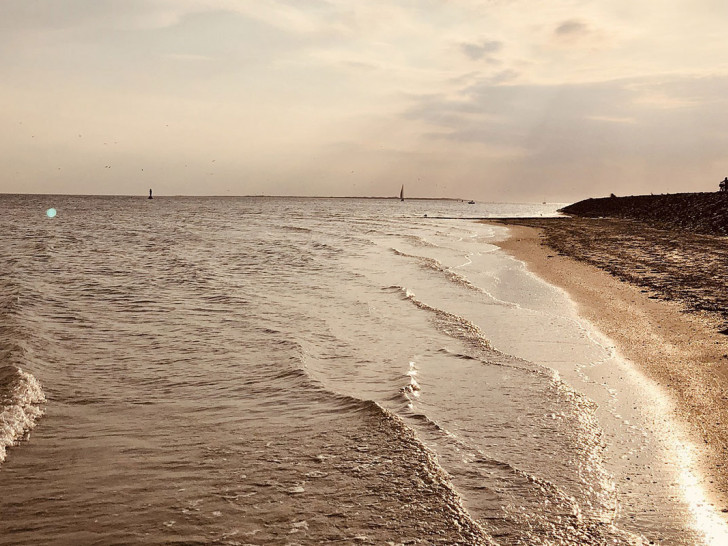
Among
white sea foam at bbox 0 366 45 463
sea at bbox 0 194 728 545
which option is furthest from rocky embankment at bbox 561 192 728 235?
white sea foam at bbox 0 366 45 463

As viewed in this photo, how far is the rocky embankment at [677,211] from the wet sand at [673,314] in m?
16.1

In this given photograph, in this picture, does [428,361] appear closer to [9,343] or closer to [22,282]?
[9,343]

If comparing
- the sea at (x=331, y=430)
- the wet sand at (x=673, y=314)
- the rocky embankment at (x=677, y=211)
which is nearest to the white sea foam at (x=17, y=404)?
the sea at (x=331, y=430)

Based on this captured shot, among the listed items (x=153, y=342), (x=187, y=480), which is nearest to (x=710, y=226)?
(x=153, y=342)

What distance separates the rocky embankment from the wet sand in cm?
1607

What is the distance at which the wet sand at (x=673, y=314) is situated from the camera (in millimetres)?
6805

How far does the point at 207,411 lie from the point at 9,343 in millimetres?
5440

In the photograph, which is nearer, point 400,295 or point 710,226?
point 400,295

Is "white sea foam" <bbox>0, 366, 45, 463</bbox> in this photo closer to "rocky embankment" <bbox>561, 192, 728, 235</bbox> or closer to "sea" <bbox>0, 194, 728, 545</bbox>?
"sea" <bbox>0, 194, 728, 545</bbox>

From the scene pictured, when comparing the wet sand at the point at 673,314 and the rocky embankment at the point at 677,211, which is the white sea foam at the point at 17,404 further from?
the rocky embankment at the point at 677,211

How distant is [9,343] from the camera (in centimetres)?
Result: 1023

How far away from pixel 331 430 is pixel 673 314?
31.4 ft

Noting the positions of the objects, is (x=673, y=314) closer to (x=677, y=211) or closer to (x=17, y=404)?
(x=17, y=404)

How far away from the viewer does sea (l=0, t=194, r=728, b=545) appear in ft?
15.4
